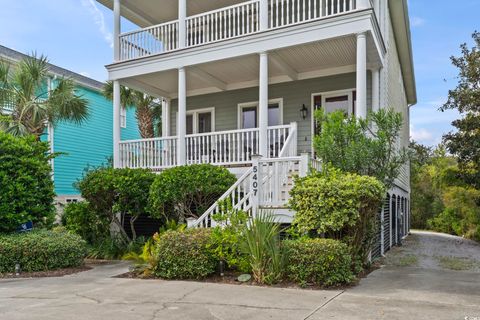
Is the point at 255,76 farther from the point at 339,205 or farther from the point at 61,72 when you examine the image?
the point at 61,72

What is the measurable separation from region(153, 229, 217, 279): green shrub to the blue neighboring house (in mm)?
11397

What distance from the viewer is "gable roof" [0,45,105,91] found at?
1673 centimetres

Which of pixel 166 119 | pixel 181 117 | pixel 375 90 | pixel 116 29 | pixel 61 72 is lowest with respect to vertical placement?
pixel 181 117

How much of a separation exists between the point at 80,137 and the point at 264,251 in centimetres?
1555

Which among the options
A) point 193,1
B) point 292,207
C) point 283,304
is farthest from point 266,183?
point 193,1

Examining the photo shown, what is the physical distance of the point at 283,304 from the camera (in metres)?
5.56

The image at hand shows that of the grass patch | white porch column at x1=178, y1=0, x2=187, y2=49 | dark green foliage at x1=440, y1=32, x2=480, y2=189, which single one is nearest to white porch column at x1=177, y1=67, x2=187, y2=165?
white porch column at x1=178, y1=0, x2=187, y2=49

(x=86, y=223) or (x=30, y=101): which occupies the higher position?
(x=30, y=101)

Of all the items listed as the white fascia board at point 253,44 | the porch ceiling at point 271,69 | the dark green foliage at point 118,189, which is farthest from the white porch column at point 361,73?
the dark green foliage at point 118,189

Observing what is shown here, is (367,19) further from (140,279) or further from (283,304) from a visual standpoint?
(140,279)

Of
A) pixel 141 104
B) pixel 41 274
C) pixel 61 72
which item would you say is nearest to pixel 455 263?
pixel 41 274

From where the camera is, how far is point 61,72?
18969 mm

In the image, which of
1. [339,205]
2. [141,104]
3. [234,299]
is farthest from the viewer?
[141,104]

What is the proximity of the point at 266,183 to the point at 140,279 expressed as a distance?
3179 mm
